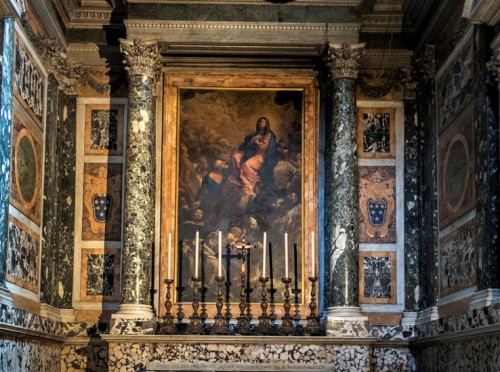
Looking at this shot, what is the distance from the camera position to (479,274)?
38.9 ft

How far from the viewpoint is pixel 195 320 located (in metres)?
14.3

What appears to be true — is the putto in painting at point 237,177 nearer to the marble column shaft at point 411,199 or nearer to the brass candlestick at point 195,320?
the brass candlestick at point 195,320

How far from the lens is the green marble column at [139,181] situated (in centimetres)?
1430

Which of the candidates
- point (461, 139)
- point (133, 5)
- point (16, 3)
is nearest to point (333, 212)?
point (461, 139)

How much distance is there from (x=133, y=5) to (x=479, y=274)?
6.60 metres

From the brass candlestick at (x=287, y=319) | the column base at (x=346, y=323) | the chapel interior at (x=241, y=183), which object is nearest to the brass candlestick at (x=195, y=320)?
the chapel interior at (x=241, y=183)

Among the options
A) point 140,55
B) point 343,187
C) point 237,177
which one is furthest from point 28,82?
point 343,187

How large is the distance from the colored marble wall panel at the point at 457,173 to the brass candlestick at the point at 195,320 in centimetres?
370

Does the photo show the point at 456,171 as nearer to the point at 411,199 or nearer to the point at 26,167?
the point at 411,199

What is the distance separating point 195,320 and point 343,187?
293 cm

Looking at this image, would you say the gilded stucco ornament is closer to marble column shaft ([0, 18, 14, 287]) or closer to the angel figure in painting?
marble column shaft ([0, 18, 14, 287])

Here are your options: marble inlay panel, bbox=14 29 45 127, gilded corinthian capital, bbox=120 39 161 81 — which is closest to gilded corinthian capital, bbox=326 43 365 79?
gilded corinthian capital, bbox=120 39 161 81

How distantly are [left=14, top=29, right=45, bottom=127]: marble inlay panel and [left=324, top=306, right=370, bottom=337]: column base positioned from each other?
511 cm

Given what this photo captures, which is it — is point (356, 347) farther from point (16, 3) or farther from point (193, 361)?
point (16, 3)
